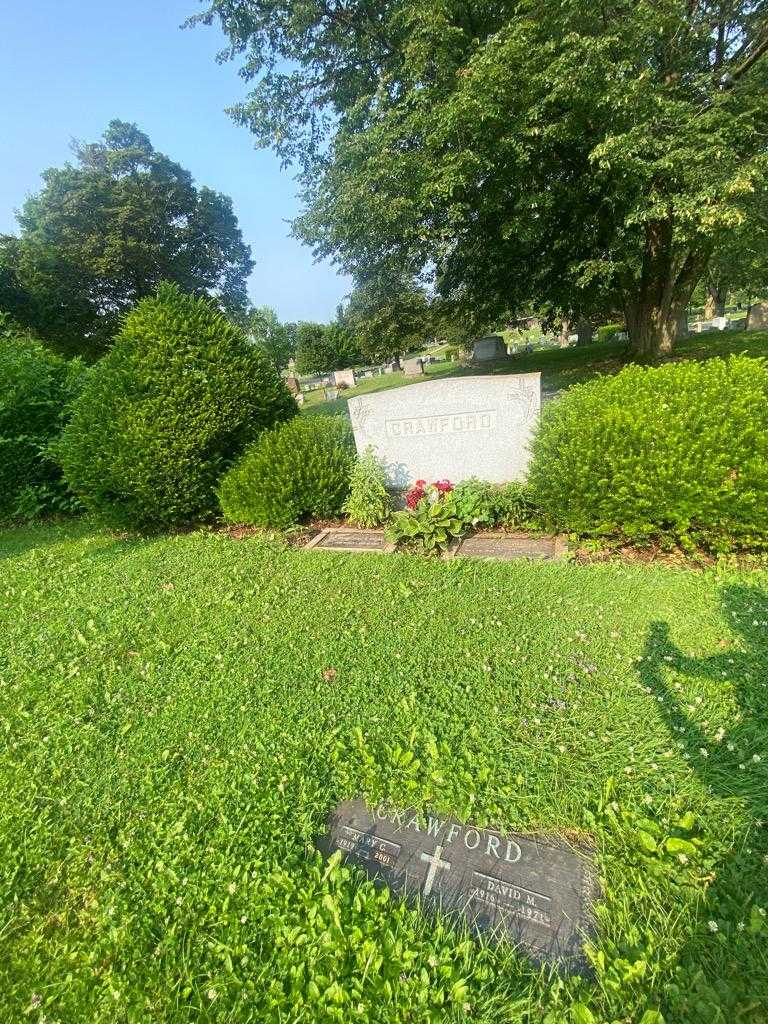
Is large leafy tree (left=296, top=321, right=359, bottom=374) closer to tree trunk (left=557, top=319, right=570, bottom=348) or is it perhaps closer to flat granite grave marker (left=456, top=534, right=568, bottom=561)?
tree trunk (left=557, top=319, right=570, bottom=348)

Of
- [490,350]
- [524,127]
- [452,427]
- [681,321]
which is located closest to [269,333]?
[490,350]

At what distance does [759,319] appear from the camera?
1938 centimetres

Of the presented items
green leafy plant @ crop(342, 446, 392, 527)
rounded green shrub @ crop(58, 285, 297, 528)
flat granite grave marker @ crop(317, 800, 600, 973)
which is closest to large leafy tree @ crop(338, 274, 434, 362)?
rounded green shrub @ crop(58, 285, 297, 528)

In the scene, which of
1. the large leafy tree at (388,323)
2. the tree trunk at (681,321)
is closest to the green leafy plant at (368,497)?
the tree trunk at (681,321)

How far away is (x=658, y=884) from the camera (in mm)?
1562

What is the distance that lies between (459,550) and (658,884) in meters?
3.00

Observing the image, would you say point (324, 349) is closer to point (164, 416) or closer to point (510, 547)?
point (164, 416)

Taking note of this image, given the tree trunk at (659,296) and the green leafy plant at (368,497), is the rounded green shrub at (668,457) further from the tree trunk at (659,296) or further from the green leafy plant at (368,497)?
the tree trunk at (659,296)

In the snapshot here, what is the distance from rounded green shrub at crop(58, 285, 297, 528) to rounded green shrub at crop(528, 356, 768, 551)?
Answer: 372 cm

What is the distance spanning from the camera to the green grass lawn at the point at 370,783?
1403 millimetres

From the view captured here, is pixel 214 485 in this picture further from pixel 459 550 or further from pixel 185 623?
pixel 459 550

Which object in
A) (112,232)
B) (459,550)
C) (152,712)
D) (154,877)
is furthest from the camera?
(112,232)

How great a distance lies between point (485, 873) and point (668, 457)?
122 inches

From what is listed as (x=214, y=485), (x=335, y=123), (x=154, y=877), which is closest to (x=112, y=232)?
(x=335, y=123)
